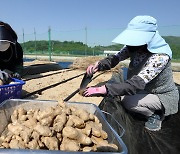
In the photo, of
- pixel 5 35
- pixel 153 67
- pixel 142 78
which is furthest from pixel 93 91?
pixel 5 35

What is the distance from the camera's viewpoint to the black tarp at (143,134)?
1.91 meters

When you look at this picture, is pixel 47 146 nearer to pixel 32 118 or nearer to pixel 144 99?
pixel 32 118

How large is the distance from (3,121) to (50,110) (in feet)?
1.00

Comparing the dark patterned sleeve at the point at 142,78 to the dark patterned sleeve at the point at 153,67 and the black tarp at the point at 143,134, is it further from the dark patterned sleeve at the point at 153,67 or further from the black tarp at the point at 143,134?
the black tarp at the point at 143,134

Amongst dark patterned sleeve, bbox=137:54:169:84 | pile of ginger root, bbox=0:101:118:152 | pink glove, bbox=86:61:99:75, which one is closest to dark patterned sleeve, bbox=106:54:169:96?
dark patterned sleeve, bbox=137:54:169:84

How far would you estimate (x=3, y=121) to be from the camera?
1523 millimetres

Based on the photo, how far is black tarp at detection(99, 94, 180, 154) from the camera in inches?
75.2

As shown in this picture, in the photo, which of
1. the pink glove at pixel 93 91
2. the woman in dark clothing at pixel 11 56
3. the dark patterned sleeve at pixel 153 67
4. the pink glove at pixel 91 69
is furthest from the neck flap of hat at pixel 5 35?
the dark patterned sleeve at pixel 153 67

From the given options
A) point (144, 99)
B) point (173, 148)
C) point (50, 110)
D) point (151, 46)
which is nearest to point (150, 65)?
point (151, 46)

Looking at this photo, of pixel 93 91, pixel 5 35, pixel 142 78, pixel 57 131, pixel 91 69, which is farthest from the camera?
pixel 91 69

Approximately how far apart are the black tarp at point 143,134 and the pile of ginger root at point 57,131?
1.33 feet

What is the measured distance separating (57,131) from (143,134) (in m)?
1.07

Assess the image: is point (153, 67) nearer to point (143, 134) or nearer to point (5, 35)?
point (143, 134)

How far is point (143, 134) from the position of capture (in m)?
2.18
